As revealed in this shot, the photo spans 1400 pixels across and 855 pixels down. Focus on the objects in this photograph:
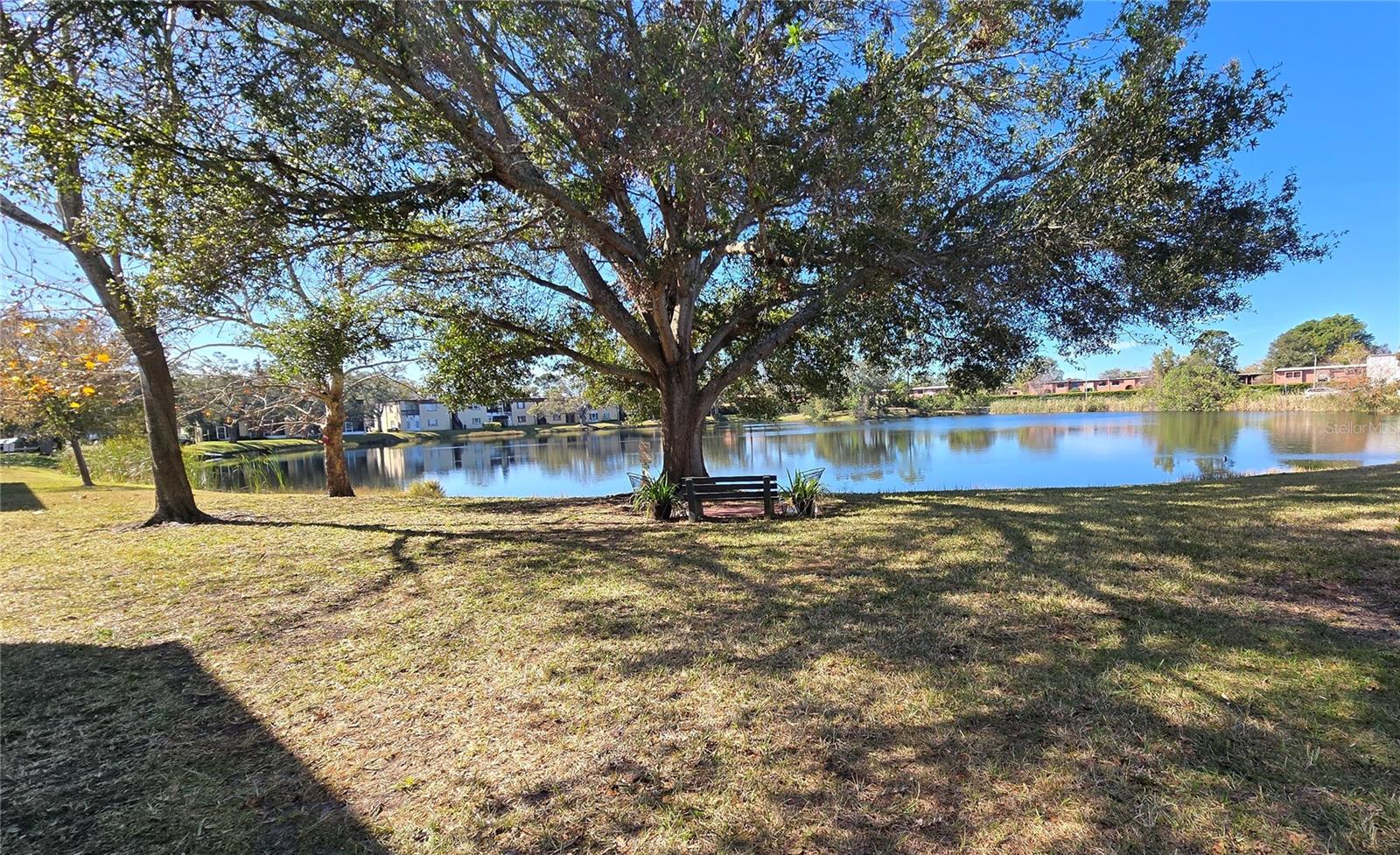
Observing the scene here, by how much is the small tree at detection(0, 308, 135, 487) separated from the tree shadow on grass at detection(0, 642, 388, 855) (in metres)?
6.53

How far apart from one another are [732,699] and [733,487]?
15.2 feet

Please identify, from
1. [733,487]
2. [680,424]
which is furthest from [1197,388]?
[733,487]

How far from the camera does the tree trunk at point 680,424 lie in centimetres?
909

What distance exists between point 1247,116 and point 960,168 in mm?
3098

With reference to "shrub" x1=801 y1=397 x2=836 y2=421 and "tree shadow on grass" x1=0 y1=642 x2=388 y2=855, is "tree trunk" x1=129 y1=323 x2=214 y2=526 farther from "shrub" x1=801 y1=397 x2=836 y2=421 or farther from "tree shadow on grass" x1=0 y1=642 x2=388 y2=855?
"shrub" x1=801 y1=397 x2=836 y2=421

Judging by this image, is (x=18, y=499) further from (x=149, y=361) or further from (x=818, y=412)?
(x=818, y=412)

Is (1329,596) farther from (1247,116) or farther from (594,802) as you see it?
(1247,116)

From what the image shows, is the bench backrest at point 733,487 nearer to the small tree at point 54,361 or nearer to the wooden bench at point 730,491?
the wooden bench at point 730,491

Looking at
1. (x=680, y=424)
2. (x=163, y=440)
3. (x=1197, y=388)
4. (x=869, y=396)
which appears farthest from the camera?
(x=869, y=396)

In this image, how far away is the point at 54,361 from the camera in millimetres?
8844

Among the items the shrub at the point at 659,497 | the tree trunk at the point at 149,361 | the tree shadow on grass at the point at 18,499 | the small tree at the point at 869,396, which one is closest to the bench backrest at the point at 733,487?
the shrub at the point at 659,497

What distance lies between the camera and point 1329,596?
3.56 m

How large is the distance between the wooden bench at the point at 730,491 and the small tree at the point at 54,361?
760 cm

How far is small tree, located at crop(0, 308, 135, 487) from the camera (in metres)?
8.32
